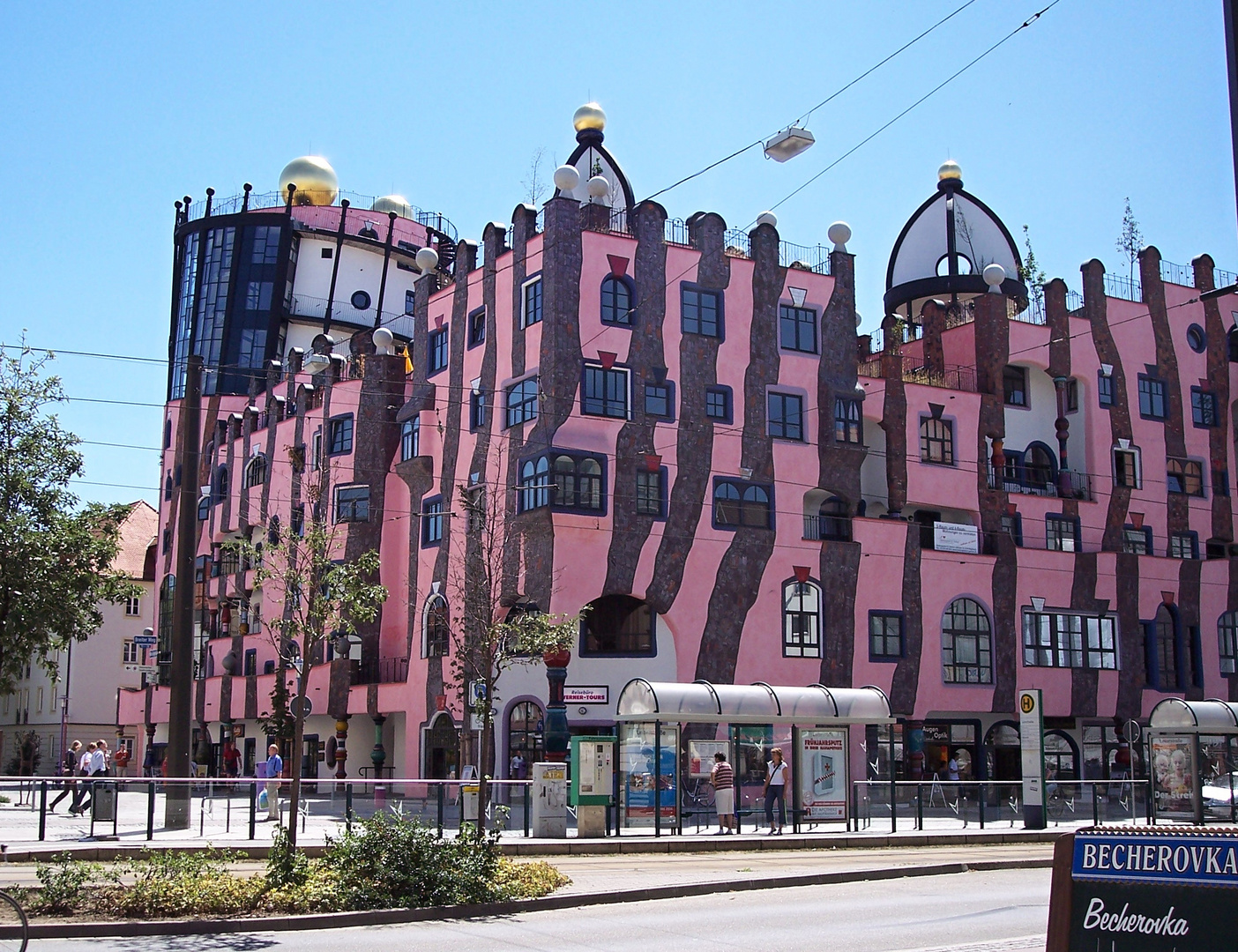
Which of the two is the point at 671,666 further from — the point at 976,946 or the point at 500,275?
the point at 976,946

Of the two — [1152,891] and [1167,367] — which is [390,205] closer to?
[1167,367]

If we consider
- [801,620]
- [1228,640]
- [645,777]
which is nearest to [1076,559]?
[1228,640]

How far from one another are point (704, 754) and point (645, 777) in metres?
2.25

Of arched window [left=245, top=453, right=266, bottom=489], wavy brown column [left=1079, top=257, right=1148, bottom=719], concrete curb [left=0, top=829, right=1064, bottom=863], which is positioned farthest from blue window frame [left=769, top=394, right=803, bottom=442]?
arched window [left=245, top=453, right=266, bottom=489]

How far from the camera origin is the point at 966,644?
45750 millimetres

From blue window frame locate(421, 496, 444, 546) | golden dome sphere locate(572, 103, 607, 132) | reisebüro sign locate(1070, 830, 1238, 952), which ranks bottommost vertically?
reisebüro sign locate(1070, 830, 1238, 952)

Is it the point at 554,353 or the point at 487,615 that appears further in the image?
the point at 554,353

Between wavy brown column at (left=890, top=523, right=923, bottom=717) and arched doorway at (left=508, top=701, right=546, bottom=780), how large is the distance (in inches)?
447

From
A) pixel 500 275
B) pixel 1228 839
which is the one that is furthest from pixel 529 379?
pixel 1228 839

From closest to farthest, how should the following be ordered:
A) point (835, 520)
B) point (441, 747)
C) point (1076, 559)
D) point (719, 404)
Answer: point (719, 404)
point (441, 747)
point (835, 520)
point (1076, 559)

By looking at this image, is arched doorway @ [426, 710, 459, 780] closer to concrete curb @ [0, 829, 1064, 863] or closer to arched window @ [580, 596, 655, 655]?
arched window @ [580, 596, 655, 655]

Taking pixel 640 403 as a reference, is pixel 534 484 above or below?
below

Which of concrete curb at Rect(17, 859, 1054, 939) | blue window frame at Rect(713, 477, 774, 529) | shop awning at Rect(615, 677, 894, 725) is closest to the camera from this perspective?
concrete curb at Rect(17, 859, 1054, 939)

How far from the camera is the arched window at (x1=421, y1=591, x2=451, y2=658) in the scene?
43.2m
